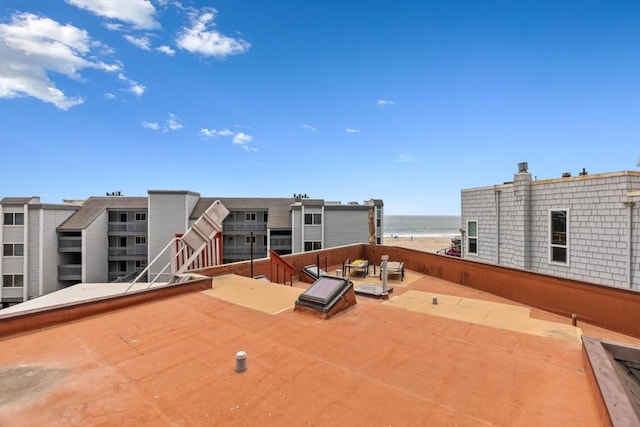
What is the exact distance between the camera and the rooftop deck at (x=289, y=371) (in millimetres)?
2404

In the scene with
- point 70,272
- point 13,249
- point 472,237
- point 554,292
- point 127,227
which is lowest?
point 70,272

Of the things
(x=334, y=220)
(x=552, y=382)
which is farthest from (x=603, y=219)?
(x=334, y=220)

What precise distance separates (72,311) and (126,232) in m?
27.1

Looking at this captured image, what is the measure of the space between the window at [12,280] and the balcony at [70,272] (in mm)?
2332

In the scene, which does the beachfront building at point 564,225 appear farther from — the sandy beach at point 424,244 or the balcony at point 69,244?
the sandy beach at point 424,244

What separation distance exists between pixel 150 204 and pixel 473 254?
2564 cm

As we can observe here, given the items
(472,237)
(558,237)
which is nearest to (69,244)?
(472,237)

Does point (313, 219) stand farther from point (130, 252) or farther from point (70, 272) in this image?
point (70, 272)

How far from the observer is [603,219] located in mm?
8586

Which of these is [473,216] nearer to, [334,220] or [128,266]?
[334,220]

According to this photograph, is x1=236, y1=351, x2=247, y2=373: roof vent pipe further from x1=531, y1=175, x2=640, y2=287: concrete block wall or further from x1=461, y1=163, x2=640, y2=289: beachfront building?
x1=461, y1=163, x2=640, y2=289: beachfront building

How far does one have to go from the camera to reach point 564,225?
9.70 meters

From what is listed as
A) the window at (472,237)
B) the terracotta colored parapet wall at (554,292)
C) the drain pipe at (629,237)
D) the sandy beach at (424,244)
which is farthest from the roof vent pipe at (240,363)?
the sandy beach at (424,244)

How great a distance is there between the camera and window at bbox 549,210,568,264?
970 cm
